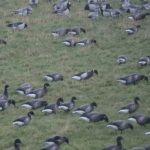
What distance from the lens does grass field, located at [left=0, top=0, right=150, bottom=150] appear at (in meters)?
22.0

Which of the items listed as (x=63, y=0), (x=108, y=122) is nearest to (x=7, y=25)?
(x=63, y=0)

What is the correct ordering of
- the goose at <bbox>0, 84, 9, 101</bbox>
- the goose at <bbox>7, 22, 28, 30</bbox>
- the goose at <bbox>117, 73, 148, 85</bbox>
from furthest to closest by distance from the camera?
the goose at <bbox>7, 22, 28, 30</bbox>
the goose at <bbox>117, 73, 148, 85</bbox>
the goose at <bbox>0, 84, 9, 101</bbox>

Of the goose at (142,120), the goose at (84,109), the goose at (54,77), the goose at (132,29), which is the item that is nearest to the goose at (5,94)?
the goose at (54,77)

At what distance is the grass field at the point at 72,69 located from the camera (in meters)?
22.0

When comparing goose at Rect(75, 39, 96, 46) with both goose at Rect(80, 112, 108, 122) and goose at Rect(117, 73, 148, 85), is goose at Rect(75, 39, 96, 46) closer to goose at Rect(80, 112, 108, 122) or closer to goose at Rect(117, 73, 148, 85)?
goose at Rect(117, 73, 148, 85)

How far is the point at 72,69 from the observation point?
29.9 meters

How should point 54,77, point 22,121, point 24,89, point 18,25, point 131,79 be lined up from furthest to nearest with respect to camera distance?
1. point 18,25
2. point 54,77
3. point 131,79
4. point 24,89
5. point 22,121

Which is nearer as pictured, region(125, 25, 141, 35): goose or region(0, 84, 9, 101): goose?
region(0, 84, 9, 101): goose

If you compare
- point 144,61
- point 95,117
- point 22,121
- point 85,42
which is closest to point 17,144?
point 22,121

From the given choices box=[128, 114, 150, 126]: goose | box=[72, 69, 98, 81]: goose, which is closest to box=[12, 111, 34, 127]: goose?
box=[128, 114, 150, 126]: goose

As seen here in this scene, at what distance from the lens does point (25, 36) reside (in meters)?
35.4

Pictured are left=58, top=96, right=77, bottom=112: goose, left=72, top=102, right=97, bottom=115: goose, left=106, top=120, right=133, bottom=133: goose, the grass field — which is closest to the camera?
left=106, top=120, right=133, bottom=133: goose

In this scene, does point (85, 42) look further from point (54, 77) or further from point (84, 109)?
point (84, 109)

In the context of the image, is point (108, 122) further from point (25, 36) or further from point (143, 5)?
point (143, 5)
